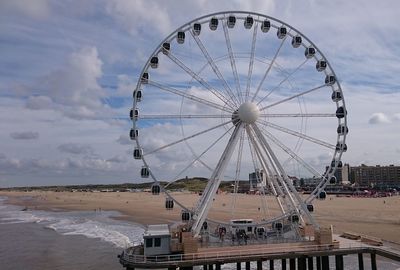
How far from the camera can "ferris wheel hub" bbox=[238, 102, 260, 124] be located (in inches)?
1185

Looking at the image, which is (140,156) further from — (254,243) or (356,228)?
(356,228)

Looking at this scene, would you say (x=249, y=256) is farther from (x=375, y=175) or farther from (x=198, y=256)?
(x=375, y=175)

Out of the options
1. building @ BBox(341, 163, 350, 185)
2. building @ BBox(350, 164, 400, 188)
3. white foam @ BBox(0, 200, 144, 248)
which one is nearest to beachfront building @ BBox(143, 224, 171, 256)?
Answer: white foam @ BBox(0, 200, 144, 248)

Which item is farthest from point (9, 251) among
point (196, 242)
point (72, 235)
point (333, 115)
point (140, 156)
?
point (333, 115)

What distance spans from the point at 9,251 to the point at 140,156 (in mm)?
24088

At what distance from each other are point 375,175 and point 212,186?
17239 cm

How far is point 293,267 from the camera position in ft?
92.6

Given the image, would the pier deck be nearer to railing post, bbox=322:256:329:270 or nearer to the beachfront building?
railing post, bbox=322:256:329:270

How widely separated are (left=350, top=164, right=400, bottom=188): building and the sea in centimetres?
13739

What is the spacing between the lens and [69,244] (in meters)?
49.0

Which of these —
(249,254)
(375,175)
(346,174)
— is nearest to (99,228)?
(249,254)

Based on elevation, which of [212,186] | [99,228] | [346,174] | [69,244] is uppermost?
[346,174]

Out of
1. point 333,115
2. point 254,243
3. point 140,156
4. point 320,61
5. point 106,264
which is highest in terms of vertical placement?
point 320,61

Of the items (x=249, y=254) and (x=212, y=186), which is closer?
(x=249, y=254)
